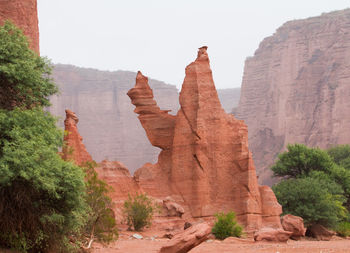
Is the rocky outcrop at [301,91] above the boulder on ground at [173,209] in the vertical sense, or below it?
above

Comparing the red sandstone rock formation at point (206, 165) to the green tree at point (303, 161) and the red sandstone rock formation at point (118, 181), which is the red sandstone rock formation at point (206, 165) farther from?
the green tree at point (303, 161)

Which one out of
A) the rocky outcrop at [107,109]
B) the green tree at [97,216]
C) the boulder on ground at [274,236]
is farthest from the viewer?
the rocky outcrop at [107,109]

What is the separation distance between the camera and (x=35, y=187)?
1395cm

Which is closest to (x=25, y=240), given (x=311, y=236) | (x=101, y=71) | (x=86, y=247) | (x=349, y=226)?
(x=86, y=247)

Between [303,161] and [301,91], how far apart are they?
149 feet

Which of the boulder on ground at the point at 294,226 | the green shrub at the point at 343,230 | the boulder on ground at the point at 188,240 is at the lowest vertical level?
the green shrub at the point at 343,230

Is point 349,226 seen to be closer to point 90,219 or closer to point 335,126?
point 90,219

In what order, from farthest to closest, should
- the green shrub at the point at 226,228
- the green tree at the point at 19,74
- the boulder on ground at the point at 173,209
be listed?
the boulder on ground at the point at 173,209
the green shrub at the point at 226,228
the green tree at the point at 19,74

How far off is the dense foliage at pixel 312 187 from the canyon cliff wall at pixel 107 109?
6372 centimetres

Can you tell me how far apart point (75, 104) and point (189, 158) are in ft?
281

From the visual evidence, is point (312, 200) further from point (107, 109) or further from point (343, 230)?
point (107, 109)

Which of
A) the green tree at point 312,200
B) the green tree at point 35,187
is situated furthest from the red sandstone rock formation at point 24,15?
the green tree at point 312,200

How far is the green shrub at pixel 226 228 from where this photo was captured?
89.4 feet

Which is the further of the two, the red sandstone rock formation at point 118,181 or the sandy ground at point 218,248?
the red sandstone rock formation at point 118,181
